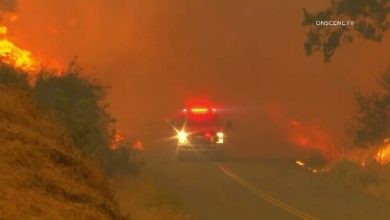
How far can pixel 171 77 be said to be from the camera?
261ft

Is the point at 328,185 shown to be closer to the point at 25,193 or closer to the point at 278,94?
the point at 25,193

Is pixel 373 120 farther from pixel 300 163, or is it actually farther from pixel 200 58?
pixel 200 58

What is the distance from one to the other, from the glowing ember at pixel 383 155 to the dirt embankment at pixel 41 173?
84.7ft

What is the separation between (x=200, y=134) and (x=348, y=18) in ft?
31.0

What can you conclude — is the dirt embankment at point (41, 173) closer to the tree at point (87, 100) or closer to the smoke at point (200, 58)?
the tree at point (87, 100)

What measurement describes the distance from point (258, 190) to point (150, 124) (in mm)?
41499

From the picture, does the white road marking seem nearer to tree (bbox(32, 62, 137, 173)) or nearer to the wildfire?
tree (bbox(32, 62, 137, 173))

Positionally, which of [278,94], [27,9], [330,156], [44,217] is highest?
[27,9]

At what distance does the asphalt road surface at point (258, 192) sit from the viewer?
23078 mm

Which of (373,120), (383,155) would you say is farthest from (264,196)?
(373,120)

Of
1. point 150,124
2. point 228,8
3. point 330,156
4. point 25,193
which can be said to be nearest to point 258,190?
point 330,156

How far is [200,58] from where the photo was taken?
81.4 metres

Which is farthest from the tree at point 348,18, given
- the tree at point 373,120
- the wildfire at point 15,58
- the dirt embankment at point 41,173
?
the dirt embankment at point 41,173

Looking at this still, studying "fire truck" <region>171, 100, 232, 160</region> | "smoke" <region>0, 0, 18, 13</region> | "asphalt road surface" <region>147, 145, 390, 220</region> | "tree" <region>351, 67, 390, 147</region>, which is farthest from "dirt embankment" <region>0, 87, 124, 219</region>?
"smoke" <region>0, 0, 18, 13</region>
